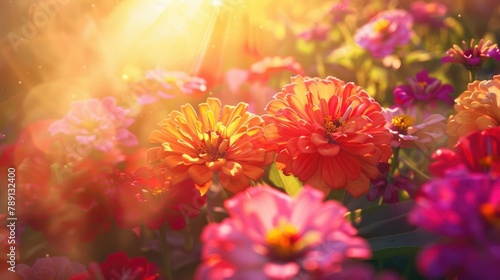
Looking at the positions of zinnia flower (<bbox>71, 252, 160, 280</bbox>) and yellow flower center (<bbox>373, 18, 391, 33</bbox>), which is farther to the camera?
yellow flower center (<bbox>373, 18, 391, 33</bbox>)

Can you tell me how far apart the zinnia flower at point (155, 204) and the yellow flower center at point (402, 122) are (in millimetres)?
290

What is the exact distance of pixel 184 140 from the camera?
614mm

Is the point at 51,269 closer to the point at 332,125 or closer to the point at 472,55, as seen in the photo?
the point at 332,125

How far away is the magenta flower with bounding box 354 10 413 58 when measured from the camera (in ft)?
4.20

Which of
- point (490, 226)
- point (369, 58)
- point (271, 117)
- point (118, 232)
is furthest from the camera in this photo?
point (369, 58)

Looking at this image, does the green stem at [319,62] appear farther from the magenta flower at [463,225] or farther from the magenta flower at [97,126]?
the magenta flower at [463,225]

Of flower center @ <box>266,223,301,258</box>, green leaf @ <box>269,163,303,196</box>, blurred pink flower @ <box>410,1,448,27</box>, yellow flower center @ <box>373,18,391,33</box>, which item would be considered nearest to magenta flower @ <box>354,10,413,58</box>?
yellow flower center @ <box>373,18,391,33</box>

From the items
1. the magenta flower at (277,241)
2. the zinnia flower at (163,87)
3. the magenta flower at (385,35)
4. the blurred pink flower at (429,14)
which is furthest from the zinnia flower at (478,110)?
the blurred pink flower at (429,14)

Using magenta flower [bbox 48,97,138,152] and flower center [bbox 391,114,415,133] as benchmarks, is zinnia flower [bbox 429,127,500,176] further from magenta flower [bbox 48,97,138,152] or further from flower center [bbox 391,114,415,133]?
magenta flower [bbox 48,97,138,152]

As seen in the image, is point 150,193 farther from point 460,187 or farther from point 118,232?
point 460,187

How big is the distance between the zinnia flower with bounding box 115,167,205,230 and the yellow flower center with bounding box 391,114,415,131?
0.95ft

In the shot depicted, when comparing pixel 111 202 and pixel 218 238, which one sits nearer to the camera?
pixel 218 238

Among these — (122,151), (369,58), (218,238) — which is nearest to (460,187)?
(218,238)

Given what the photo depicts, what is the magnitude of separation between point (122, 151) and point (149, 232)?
147 mm
